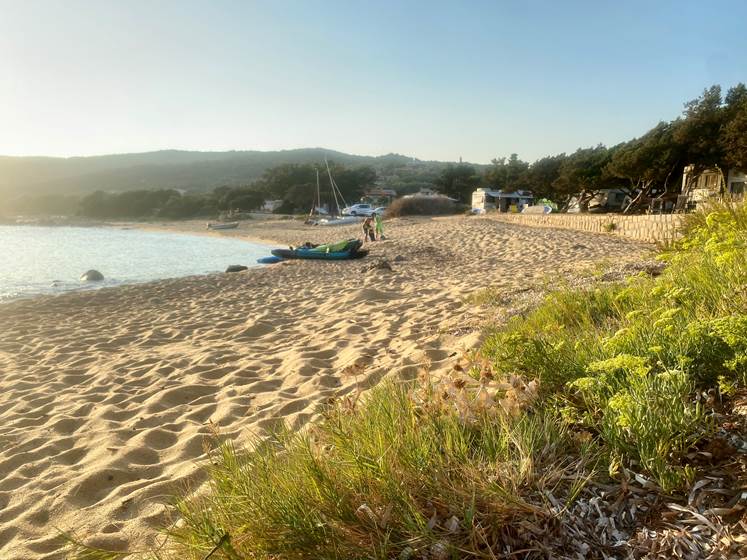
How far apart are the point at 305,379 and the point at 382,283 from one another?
5127mm

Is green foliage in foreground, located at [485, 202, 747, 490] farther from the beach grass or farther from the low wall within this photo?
the low wall

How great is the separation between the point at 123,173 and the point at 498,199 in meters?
107

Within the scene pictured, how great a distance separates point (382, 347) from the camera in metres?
4.87

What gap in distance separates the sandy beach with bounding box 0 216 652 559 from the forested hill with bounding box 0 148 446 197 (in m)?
80.4

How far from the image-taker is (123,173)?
116938 mm

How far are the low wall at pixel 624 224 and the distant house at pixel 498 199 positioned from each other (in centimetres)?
1901

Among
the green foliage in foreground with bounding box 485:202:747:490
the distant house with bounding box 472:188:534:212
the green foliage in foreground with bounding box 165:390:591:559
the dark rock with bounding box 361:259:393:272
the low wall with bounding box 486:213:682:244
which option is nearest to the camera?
the green foliage in foreground with bounding box 165:390:591:559

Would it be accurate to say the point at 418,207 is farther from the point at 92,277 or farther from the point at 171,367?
the point at 171,367

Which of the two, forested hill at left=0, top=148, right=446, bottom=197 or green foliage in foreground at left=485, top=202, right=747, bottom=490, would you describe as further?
forested hill at left=0, top=148, right=446, bottom=197

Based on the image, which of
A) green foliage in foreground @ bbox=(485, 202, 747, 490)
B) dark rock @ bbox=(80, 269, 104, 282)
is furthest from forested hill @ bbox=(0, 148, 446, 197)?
green foliage in foreground @ bbox=(485, 202, 747, 490)

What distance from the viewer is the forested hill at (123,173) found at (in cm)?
10206

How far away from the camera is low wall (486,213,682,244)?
12280 millimetres

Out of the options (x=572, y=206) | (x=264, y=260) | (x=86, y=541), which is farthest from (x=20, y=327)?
(x=572, y=206)

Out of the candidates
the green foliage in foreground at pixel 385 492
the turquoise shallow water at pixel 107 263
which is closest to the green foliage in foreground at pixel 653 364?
the green foliage in foreground at pixel 385 492
